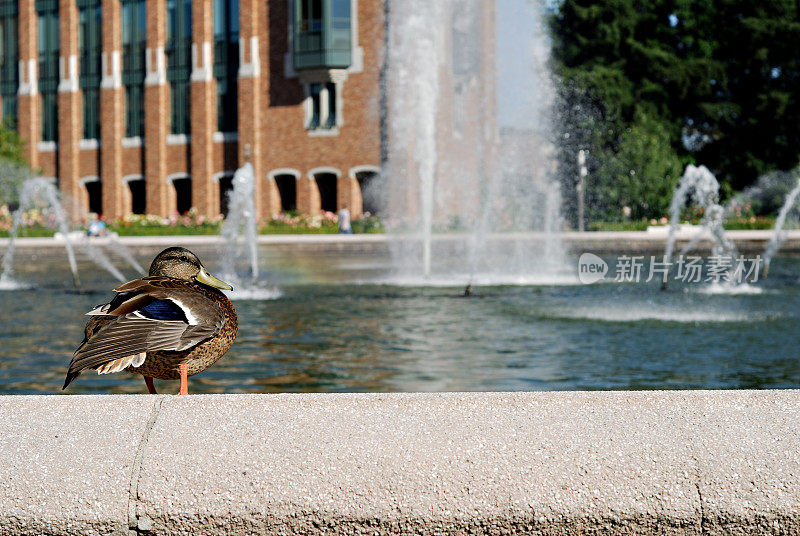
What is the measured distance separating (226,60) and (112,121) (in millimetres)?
6776

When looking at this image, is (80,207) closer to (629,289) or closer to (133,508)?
(629,289)

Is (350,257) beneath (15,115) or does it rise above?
beneath

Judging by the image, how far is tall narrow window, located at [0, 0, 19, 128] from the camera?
158ft

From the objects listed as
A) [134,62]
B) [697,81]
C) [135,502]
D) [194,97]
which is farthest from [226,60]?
[135,502]

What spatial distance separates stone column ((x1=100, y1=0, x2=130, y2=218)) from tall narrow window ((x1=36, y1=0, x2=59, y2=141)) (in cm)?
309

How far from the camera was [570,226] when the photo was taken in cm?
4109

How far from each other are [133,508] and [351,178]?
3759cm

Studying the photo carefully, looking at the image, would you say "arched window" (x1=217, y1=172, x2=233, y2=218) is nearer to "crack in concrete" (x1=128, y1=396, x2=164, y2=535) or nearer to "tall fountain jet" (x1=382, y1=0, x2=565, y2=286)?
"tall fountain jet" (x1=382, y1=0, x2=565, y2=286)

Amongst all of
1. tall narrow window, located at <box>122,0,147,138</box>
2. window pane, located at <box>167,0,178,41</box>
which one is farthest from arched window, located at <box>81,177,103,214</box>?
window pane, located at <box>167,0,178,41</box>

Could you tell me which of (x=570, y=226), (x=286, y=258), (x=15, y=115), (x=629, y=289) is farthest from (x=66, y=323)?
(x=15, y=115)

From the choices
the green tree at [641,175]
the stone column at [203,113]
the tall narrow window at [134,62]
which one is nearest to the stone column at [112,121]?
the tall narrow window at [134,62]

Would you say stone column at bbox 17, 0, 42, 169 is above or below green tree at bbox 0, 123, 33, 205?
above

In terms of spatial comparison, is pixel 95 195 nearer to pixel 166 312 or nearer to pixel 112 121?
pixel 112 121

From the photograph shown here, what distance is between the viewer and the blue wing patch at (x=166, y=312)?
2.85 m
